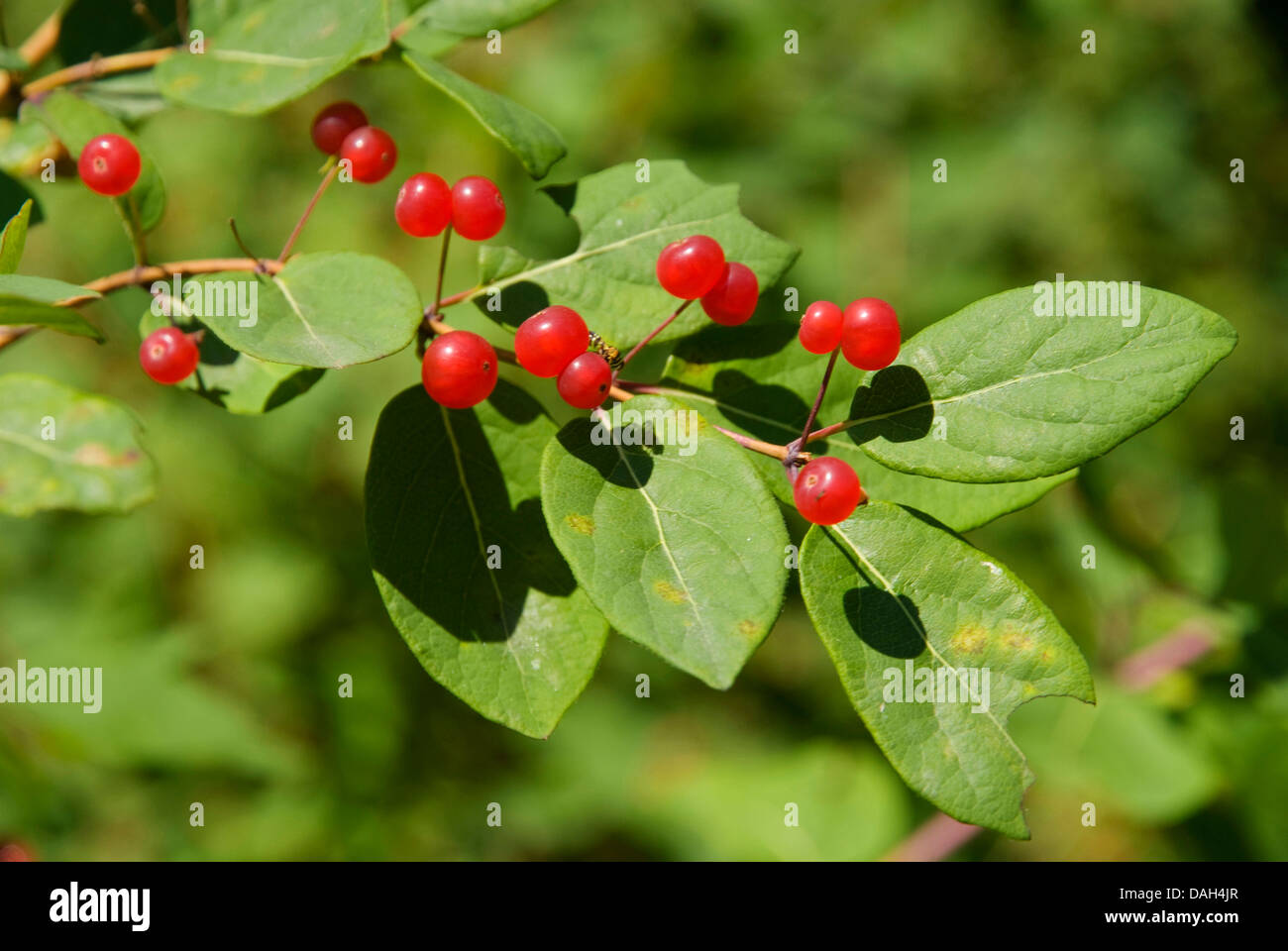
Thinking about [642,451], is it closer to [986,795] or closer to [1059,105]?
[986,795]

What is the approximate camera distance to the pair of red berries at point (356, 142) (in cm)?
141

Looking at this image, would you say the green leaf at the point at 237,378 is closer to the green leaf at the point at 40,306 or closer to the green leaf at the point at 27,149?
the green leaf at the point at 40,306

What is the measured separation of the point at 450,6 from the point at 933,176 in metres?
2.80

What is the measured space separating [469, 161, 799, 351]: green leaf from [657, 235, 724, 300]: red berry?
4.1 inches

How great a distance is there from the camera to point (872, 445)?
47.7 inches

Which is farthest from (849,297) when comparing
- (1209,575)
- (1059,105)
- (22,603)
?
(22,603)

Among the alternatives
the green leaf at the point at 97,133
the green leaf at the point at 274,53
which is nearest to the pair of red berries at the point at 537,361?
the green leaf at the point at 274,53

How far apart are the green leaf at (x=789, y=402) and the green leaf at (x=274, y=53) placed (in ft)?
2.00

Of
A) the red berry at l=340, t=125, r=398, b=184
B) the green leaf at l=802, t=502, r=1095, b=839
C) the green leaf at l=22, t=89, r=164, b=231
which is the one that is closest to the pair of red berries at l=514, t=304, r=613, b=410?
the green leaf at l=802, t=502, r=1095, b=839

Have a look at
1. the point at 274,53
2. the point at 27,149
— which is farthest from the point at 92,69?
the point at 274,53

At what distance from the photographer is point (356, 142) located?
1.42 m

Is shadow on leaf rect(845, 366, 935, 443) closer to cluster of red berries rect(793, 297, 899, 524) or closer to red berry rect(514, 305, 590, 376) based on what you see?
cluster of red berries rect(793, 297, 899, 524)

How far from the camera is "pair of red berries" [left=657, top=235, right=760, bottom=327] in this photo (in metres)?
1.19
